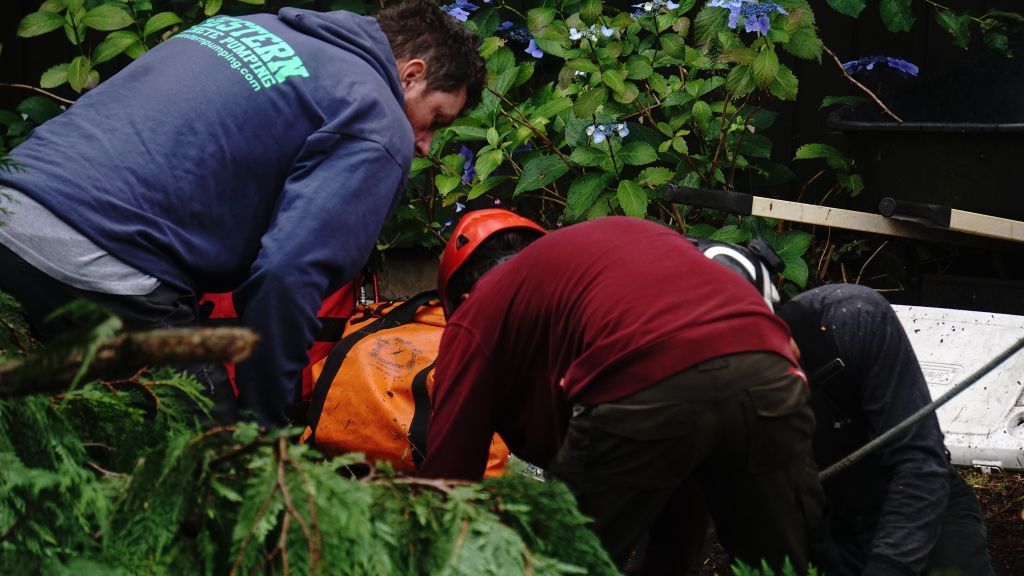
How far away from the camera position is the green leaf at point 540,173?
13.4 ft

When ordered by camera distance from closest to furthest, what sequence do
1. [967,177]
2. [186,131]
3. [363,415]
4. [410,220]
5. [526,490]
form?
1. [526,490]
2. [186,131]
3. [363,415]
4. [967,177]
5. [410,220]

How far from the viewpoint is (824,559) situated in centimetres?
232

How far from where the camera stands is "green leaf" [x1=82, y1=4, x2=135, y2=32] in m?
4.20

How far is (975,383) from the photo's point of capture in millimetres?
3195

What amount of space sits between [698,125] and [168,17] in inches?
79.2

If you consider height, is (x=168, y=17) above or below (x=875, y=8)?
above

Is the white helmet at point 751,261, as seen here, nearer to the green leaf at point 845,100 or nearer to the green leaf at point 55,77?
the green leaf at point 845,100

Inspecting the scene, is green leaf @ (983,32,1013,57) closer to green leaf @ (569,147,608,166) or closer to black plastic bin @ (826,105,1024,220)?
black plastic bin @ (826,105,1024,220)

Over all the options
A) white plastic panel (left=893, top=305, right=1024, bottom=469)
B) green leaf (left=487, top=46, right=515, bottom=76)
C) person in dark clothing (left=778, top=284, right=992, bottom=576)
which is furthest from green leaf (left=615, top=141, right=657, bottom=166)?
person in dark clothing (left=778, top=284, right=992, bottom=576)

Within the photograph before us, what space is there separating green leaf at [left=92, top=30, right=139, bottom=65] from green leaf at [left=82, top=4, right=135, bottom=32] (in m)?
0.04

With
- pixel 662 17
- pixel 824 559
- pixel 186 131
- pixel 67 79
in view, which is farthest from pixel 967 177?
pixel 67 79

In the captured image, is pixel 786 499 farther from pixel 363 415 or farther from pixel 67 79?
pixel 67 79

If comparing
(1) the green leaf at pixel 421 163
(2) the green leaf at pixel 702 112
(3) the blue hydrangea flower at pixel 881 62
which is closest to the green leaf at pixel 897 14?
(3) the blue hydrangea flower at pixel 881 62

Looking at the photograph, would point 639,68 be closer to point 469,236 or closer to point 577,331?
point 469,236
